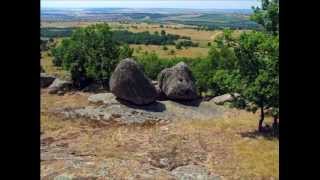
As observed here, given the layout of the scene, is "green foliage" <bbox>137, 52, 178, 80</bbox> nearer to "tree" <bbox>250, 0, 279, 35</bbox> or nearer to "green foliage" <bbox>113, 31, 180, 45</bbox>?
"tree" <bbox>250, 0, 279, 35</bbox>

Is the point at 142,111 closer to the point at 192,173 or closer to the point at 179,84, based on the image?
the point at 179,84

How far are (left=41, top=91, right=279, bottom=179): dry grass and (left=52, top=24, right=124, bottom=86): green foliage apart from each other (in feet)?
20.9

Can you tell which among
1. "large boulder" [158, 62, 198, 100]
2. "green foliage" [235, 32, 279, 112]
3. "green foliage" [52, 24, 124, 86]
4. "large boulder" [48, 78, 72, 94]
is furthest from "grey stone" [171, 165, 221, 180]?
"large boulder" [48, 78, 72, 94]

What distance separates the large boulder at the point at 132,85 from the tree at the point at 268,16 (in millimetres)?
6809

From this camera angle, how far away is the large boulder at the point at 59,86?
27886mm

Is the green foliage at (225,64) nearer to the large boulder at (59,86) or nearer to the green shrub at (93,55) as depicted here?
the green shrub at (93,55)

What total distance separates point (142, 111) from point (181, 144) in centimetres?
486

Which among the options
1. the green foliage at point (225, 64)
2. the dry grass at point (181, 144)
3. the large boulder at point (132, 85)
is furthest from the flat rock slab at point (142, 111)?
the green foliage at point (225, 64)

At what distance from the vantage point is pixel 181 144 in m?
18.3

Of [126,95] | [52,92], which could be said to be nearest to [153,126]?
[126,95]

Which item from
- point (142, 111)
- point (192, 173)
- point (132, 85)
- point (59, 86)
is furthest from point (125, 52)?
point (192, 173)
